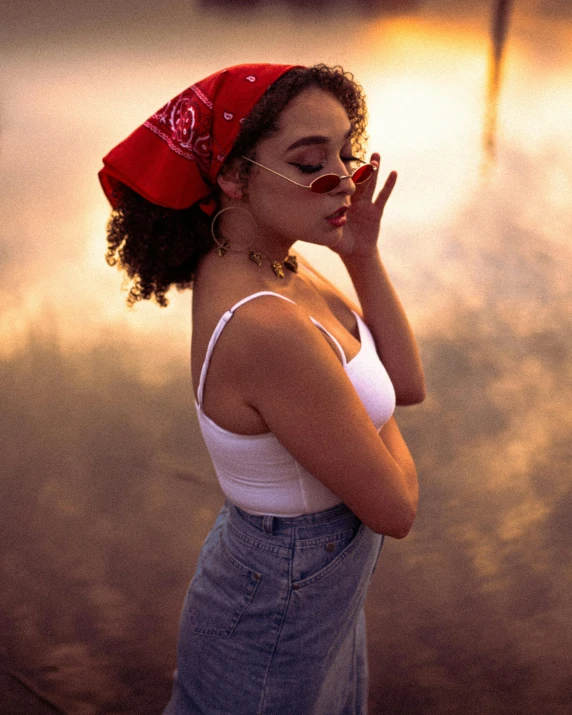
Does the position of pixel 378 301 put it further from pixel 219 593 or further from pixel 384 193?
pixel 219 593

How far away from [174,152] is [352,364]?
1.54ft

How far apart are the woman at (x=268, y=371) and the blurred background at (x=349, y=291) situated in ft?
3.27

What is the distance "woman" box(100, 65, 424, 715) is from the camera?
1331 millimetres

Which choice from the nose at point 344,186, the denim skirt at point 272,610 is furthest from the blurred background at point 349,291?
the nose at point 344,186

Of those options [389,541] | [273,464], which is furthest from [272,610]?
[389,541]

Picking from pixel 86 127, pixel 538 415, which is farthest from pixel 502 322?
pixel 86 127

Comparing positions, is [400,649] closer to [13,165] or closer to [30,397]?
[30,397]

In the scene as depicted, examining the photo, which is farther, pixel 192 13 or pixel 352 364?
pixel 192 13

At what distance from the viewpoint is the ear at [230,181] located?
4.69 ft

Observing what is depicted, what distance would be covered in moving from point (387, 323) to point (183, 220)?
1.66 feet

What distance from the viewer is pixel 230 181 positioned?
1.44 meters

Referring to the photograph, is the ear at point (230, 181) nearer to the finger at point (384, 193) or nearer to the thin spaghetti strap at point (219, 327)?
the thin spaghetti strap at point (219, 327)

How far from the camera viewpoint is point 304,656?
4.97 ft

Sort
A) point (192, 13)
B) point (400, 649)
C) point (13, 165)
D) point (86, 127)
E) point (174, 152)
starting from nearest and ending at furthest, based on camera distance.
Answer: point (174, 152), point (400, 649), point (13, 165), point (86, 127), point (192, 13)
